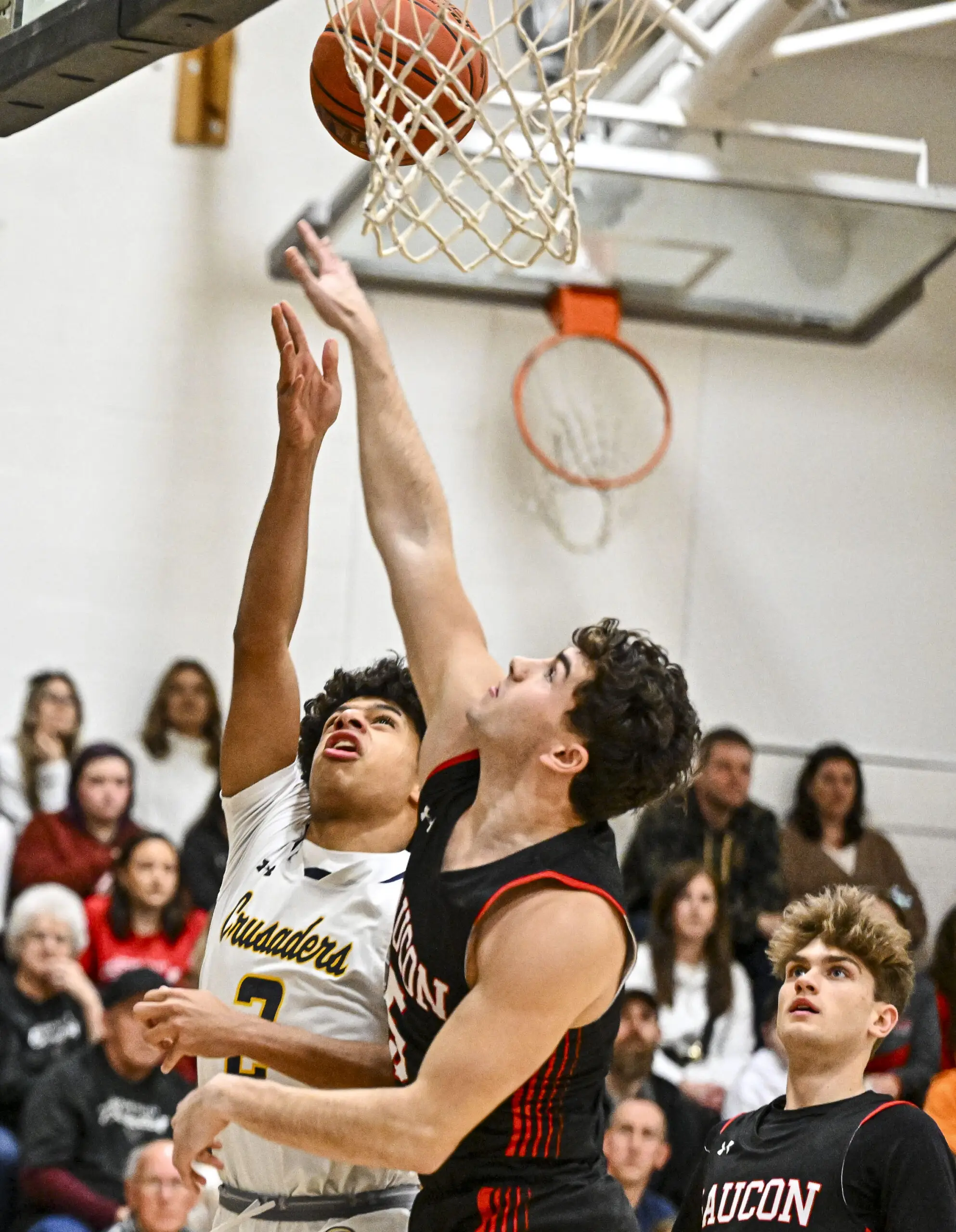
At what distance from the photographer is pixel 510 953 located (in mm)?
2588

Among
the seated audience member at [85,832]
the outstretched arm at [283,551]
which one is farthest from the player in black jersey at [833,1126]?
the seated audience member at [85,832]

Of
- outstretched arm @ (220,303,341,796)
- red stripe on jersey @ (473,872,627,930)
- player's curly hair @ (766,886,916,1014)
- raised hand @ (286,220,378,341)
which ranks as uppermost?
raised hand @ (286,220,378,341)

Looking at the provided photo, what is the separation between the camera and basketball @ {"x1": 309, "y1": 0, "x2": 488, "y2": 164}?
359 centimetres

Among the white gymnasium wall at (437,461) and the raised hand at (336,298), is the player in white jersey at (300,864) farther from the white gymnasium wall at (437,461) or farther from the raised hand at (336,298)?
the white gymnasium wall at (437,461)

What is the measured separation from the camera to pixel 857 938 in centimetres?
345

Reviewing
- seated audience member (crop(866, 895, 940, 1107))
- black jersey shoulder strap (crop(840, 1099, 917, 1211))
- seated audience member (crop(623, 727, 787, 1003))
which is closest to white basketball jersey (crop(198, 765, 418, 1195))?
black jersey shoulder strap (crop(840, 1099, 917, 1211))

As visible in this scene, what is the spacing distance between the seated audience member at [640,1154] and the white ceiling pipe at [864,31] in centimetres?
423

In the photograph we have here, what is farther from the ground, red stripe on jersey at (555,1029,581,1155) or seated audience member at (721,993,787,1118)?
red stripe on jersey at (555,1029,581,1155)

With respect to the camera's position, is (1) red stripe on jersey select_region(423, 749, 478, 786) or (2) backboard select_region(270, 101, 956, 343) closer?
(1) red stripe on jersey select_region(423, 749, 478, 786)

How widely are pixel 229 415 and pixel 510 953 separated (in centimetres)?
618

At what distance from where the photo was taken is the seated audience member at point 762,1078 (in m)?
6.60

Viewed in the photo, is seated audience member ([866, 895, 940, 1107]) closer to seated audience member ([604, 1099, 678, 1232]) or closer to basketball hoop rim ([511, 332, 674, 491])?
seated audience member ([604, 1099, 678, 1232])

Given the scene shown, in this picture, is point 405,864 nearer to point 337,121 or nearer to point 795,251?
point 337,121

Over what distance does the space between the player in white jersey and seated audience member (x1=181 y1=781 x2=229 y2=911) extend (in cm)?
378
